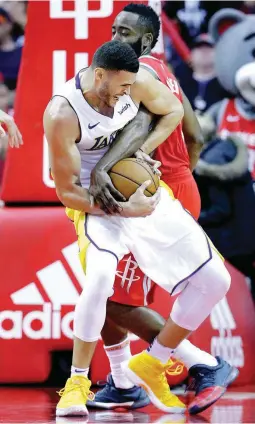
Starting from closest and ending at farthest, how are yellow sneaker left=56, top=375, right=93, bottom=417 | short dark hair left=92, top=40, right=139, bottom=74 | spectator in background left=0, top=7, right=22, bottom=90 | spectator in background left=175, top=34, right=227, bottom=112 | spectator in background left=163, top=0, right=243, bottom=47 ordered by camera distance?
short dark hair left=92, top=40, right=139, bottom=74, yellow sneaker left=56, top=375, right=93, bottom=417, spectator in background left=0, top=7, right=22, bottom=90, spectator in background left=175, top=34, right=227, bottom=112, spectator in background left=163, top=0, right=243, bottom=47

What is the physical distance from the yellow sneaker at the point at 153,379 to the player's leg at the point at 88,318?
0.75 ft

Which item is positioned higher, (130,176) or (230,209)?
(130,176)

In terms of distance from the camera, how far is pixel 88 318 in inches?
170

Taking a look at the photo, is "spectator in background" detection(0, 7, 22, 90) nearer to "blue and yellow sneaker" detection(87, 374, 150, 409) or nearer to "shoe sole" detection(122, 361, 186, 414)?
"blue and yellow sneaker" detection(87, 374, 150, 409)

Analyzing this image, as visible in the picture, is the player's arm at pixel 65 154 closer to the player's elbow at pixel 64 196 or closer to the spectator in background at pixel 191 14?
the player's elbow at pixel 64 196

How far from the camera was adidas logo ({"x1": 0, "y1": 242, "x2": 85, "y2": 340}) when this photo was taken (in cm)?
555

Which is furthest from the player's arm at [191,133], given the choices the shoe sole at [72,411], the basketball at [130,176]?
the shoe sole at [72,411]

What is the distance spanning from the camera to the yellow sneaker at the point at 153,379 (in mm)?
4508

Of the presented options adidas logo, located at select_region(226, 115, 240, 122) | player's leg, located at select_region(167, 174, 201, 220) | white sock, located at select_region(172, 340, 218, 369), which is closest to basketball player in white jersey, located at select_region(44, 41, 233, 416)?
white sock, located at select_region(172, 340, 218, 369)

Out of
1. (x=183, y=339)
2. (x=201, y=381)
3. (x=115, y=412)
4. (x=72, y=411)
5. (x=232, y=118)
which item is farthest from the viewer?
(x=232, y=118)

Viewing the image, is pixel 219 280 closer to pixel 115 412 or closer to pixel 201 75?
pixel 115 412

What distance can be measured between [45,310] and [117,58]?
1802 mm

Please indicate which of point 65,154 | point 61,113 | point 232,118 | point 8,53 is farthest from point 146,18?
point 8,53

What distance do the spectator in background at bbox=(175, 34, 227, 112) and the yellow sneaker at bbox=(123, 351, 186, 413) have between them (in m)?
5.70
